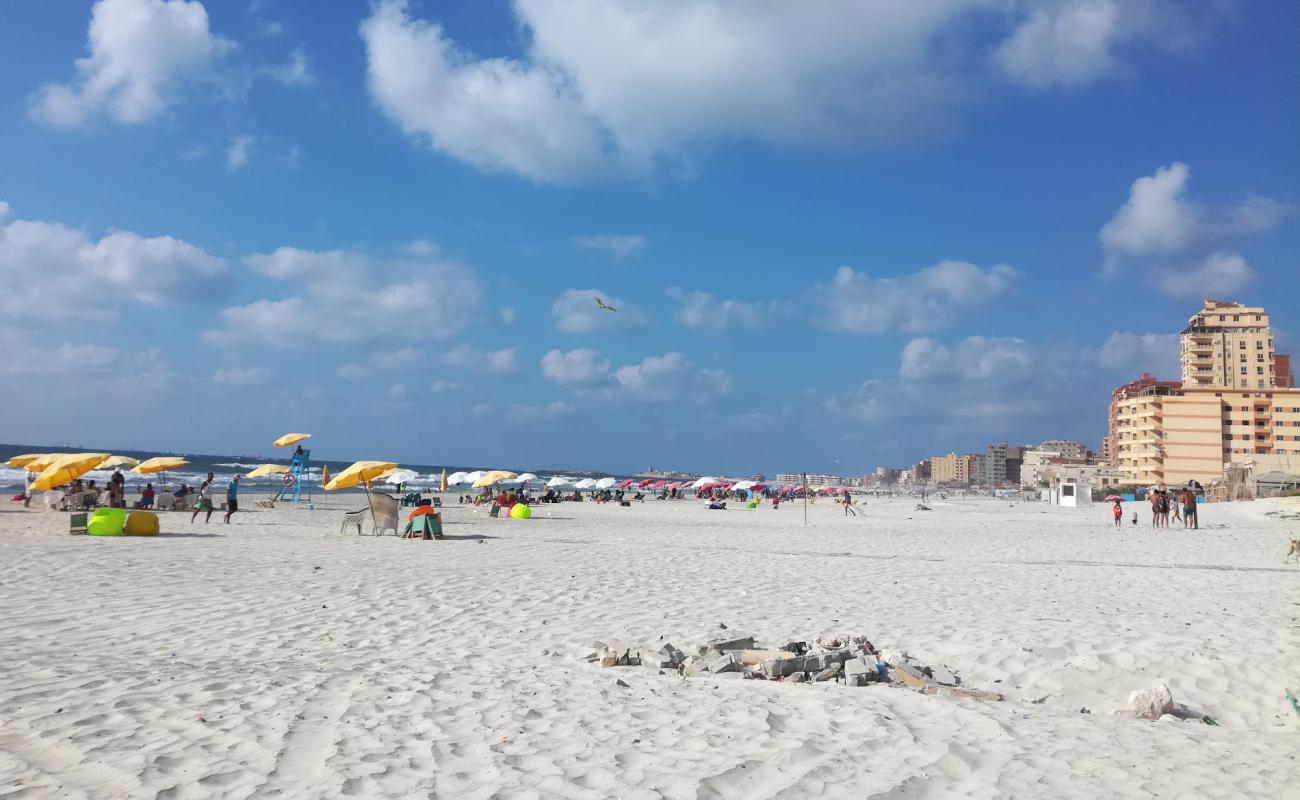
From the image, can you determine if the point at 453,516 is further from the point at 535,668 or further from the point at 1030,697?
the point at 1030,697

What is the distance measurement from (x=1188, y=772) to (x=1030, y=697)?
5.58 feet

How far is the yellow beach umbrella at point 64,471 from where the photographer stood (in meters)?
17.8

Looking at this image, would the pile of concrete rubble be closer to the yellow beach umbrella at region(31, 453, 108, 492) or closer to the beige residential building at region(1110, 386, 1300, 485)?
the yellow beach umbrella at region(31, 453, 108, 492)

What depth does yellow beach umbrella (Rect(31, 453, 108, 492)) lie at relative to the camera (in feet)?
58.3

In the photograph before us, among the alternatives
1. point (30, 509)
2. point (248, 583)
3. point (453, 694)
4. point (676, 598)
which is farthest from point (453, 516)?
point (453, 694)

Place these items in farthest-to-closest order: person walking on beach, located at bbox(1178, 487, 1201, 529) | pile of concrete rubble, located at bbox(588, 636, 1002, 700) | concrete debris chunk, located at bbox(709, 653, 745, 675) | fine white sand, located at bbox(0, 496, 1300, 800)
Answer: person walking on beach, located at bbox(1178, 487, 1201, 529), concrete debris chunk, located at bbox(709, 653, 745, 675), pile of concrete rubble, located at bbox(588, 636, 1002, 700), fine white sand, located at bbox(0, 496, 1300, 800)

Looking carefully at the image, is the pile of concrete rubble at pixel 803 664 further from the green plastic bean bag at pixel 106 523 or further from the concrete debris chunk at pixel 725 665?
the green plastic bean bag at pixel 106 523

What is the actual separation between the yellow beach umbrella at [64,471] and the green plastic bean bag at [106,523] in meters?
2.23

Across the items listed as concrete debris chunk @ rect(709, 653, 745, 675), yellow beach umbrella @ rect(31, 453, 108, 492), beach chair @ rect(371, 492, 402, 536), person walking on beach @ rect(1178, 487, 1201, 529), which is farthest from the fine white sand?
person walking on beach @ rect(1178, 487, 1201, 529)

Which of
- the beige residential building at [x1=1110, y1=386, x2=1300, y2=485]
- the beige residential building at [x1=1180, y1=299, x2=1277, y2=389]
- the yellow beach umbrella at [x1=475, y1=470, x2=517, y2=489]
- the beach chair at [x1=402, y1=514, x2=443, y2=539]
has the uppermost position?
the beige residential building at [x1=1180, y1=299, x2=1277, y2=389]

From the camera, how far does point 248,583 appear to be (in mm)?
10242

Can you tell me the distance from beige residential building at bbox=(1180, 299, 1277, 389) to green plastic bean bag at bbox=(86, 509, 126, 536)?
100 meters

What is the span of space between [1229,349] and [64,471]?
107007mm

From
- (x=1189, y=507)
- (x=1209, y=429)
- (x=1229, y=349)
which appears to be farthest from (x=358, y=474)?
(x=1229, y=349)
